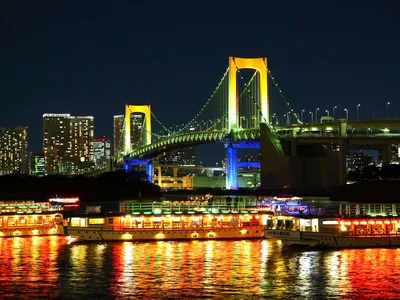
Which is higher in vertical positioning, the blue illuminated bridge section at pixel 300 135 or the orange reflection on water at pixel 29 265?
the blue illuminated bridge section at pixel 300 135

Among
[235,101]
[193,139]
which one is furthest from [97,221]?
[193,139]

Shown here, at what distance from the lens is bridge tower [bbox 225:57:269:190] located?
87.1 m

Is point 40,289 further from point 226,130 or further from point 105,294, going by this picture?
point 226,130

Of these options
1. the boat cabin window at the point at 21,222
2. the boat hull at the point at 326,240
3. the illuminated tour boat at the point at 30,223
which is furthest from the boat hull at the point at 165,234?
the boat cabin window at the point at 21,222

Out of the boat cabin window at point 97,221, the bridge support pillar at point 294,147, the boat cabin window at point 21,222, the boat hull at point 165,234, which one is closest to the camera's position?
the boat hull at point 165,234

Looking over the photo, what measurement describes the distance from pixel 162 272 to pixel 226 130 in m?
57.9

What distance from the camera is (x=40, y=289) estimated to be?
93.4 ft

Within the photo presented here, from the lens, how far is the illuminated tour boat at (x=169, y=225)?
136ft

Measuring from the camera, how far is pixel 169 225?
4262 centimetres

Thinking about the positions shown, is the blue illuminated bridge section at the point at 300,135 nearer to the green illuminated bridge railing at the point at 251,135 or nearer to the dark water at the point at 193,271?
the green illuminated bridge railing at the point at 251,135

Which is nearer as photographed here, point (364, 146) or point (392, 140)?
point (392, 140)

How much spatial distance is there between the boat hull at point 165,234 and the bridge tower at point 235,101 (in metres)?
42.9

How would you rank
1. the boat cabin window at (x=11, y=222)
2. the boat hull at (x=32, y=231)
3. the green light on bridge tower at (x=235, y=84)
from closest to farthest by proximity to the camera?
the boat hull at (x=32, y=231), the boat cabin window at (x=11, y=222), the green light on bridge tower at (x=235, y=84)

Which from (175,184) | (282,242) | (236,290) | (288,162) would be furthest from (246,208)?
(175,184)
